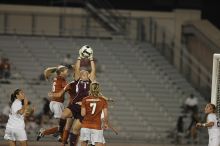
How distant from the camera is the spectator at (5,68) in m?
34.5

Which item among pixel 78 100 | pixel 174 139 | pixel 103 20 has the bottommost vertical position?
pixel 174 139

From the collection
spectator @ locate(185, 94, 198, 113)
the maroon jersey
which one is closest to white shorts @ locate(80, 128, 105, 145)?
the maroon jersey

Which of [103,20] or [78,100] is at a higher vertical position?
[103,20]

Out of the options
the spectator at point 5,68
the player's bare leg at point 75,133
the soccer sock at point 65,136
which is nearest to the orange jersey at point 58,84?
the soccer sock at point 65,136

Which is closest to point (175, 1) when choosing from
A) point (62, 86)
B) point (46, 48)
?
point (46, 48)

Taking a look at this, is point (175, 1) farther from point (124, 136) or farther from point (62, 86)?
point (62, 86)

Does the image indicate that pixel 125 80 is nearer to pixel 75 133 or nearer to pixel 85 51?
pixel 75 133

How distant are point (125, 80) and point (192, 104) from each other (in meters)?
3.56

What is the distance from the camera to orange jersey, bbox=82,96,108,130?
1825cm

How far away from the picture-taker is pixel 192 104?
34594mm

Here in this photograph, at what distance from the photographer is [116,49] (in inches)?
1512

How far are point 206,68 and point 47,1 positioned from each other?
28.5 feet

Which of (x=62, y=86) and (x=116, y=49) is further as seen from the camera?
(x=116, y=49)

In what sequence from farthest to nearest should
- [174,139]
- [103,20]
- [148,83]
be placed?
[103,20] → [148,83] → [174,139]
